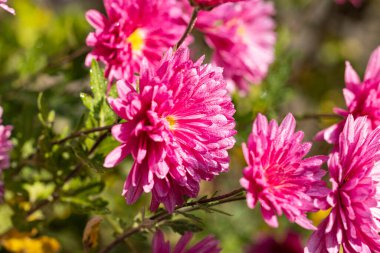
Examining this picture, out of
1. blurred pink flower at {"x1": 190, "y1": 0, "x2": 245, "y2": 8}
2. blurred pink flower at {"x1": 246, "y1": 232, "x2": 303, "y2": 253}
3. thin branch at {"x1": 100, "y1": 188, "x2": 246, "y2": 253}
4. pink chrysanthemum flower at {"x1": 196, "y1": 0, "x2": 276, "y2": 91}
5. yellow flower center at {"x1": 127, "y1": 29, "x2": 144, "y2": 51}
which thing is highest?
blurred pink flower at {"x1": 190, "y1": 0, "x2": 245, "y2": 8}

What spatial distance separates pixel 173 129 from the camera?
0.97 m

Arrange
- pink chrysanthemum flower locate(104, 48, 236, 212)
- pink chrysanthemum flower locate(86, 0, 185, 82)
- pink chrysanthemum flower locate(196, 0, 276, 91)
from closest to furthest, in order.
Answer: pink chrysanthemum flower locate(104, 48, 236, 212) → pink chrysanthemum flower locate(86, 0, 185, 82) → pink chrysanthemum flower locate(196, 0, 276, 91)

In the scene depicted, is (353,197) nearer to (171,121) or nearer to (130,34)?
(171,121)

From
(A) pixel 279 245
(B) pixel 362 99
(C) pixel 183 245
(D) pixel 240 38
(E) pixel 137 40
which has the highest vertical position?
(E) pixel 137 40

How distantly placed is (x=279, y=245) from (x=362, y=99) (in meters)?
0.83

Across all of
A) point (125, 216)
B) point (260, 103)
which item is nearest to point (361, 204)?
point (260, 103)

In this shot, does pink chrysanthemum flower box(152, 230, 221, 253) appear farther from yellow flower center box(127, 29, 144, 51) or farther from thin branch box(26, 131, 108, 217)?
yellow flower center box(127, 29, 144, 51)

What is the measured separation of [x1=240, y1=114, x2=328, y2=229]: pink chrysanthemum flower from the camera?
2.94 ft

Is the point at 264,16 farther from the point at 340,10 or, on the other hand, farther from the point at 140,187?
the point at 340,10

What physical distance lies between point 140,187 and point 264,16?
0.89m

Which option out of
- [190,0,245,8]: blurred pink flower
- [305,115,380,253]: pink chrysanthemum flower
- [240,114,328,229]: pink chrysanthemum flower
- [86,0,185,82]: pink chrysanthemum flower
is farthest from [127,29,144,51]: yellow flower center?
[305,115,380,253]: pink chrysanthemum flower

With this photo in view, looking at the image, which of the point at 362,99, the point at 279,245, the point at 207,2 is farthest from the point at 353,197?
the point at 279,245

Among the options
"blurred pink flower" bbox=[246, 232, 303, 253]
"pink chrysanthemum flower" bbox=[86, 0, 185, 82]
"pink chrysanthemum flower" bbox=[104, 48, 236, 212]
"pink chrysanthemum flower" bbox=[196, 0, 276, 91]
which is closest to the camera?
"pink chrysanthemum flower" bbox=[104, 48, 236, 212]

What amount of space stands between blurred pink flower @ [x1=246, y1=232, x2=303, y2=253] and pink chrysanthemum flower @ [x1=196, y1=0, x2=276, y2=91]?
0.55m
